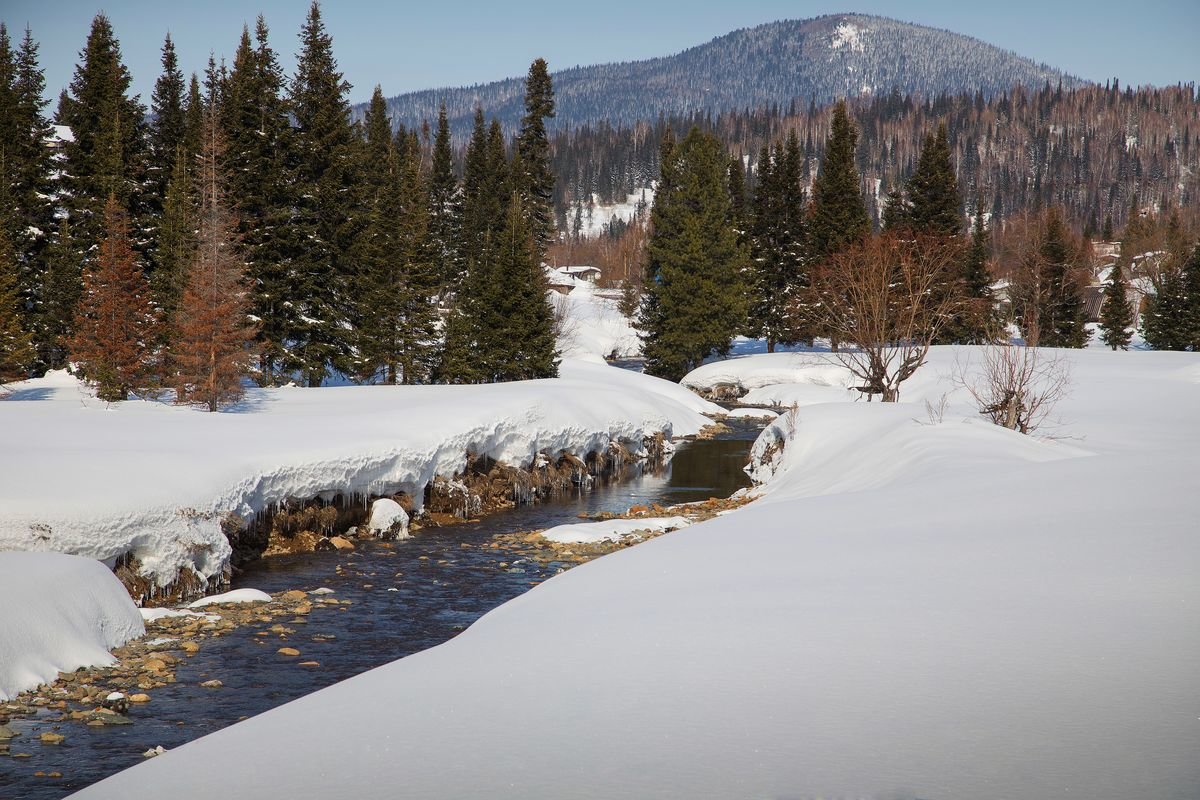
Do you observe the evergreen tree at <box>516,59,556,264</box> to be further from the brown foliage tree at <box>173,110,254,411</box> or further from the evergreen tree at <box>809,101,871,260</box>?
the brown foliage tree at <box>173,110,254,411</box>

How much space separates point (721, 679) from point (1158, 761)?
246 centimetres

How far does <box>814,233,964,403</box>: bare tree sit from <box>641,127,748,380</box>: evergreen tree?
558cm

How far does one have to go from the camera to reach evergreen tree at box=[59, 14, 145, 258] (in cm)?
4031

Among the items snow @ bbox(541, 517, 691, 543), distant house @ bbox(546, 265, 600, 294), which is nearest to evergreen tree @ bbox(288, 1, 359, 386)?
snow @ bbox(541, 517, 691, 543)

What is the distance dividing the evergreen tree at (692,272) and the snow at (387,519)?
3361 centimetres

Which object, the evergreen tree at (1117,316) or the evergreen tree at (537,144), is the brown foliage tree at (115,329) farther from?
the evergreen tree at (1117,316)

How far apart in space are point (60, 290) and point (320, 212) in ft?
41.2

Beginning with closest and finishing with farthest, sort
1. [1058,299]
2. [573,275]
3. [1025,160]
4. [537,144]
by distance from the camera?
[1058,299]
[537,144]
[573,275]
[1025,160]

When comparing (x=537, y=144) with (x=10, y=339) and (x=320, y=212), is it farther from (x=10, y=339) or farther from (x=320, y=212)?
(x=10, y=339)

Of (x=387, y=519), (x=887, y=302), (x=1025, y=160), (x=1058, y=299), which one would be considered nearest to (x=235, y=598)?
(x=387, y=519)

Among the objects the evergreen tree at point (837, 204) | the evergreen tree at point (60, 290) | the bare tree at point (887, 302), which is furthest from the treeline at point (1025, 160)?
the evergreen tree at point (60, 290)

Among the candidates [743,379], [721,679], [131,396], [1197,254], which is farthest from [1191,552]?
[1197,254]

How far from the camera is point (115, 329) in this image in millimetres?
25672

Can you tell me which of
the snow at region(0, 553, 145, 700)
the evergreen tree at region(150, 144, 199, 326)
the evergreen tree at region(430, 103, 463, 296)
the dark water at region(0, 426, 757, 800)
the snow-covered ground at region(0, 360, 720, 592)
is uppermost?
the evergreen tree at region(430, 103, 463, 296)
